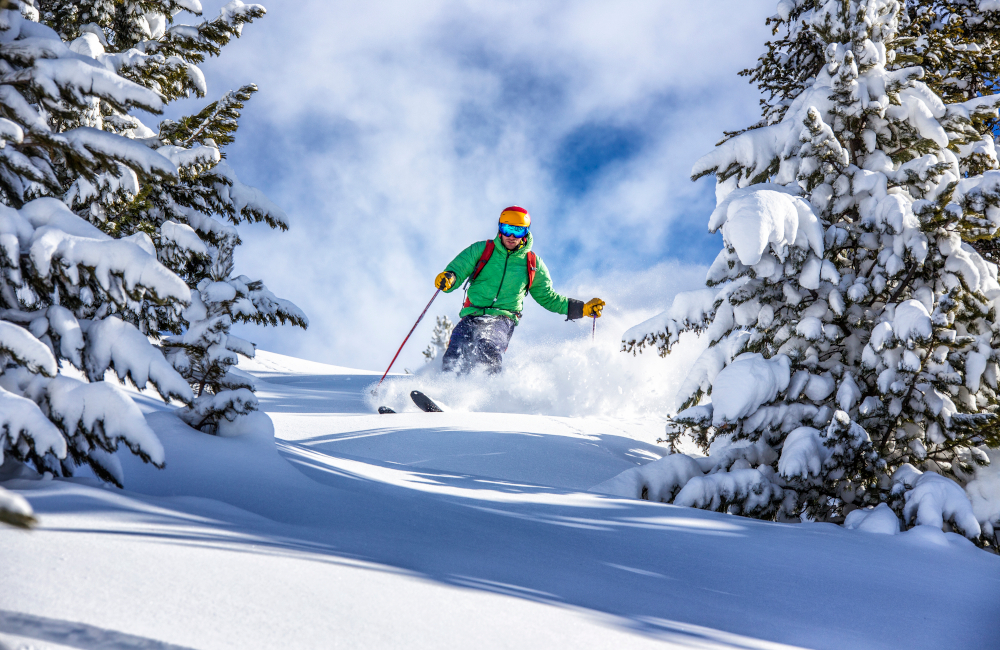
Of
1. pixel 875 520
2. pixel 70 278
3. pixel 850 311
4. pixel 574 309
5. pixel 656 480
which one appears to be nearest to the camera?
pixel 70 278

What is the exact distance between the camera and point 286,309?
4.97 meters

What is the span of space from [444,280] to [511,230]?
53.4 inches

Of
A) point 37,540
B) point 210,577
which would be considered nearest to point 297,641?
point 210,577

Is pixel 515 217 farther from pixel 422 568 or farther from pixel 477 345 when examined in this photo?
pixel 422 568

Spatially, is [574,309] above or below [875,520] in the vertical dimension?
above

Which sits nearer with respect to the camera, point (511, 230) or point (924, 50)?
point (924, 50)

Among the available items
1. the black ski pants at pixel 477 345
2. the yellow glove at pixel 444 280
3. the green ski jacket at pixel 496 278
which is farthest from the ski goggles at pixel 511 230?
the black ski pants at pixel 477 345

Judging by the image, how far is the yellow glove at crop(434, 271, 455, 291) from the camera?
9469mm

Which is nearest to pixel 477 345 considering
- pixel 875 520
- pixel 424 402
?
pixel 424 402

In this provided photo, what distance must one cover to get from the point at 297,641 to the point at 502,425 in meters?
5.27

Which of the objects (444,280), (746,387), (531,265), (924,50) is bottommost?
(746,387)

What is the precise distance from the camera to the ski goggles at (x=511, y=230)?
31.5 feet

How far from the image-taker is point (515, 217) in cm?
963

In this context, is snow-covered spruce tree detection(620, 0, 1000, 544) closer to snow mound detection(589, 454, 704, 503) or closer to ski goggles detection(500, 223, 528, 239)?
snow mound detection(589, 454, 704, 503)
